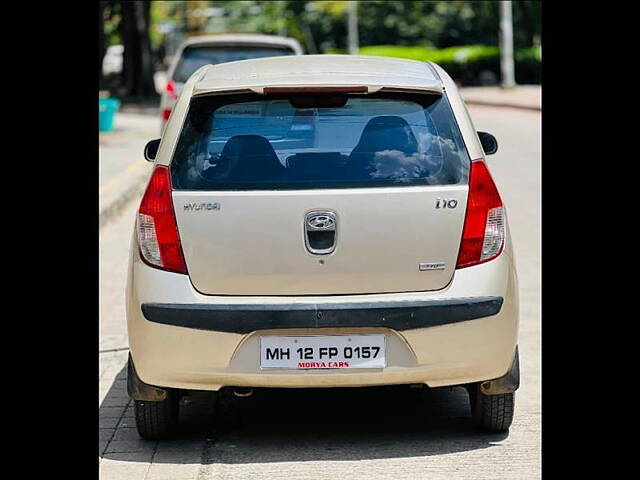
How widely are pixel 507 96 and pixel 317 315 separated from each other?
1318 inches

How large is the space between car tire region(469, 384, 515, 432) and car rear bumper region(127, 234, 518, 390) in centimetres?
25

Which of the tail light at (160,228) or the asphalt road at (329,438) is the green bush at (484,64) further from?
the tail light at (160,228)

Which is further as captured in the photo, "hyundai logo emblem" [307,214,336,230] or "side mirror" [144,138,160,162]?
"side mirror" [144,138,160,162]

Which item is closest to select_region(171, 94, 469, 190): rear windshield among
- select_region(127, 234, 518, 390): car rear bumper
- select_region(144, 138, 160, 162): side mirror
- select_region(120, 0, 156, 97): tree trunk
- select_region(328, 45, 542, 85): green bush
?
select_region(127, 234, 518, 390): car rear bumper

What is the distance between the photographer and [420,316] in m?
4.77

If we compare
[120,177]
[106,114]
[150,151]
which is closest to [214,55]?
[120,177]

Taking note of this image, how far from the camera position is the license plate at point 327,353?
4.78 meters

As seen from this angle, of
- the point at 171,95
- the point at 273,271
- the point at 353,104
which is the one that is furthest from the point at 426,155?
the point at 171,95

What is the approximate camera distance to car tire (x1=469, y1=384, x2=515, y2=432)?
203 inches

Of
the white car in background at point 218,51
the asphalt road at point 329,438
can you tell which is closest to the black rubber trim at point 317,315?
the asphalt road at point 329,438

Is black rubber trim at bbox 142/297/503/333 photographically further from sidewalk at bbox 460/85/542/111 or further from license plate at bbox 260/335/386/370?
sidewalk at bbox 460/85/542/111
